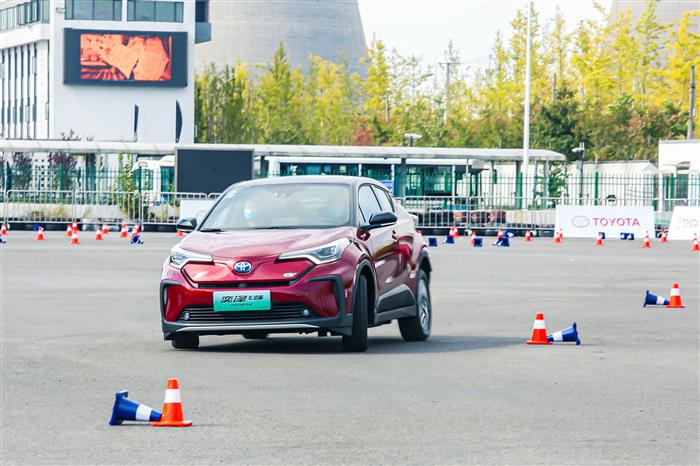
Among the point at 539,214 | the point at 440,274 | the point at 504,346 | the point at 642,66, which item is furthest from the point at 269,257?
the point at 642,66

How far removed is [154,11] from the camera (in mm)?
101000

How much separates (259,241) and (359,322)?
3.75ft

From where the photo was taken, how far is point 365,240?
46.1 ft

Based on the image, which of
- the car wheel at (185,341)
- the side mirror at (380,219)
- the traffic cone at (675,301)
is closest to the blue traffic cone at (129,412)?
the car wheel at (185,341)

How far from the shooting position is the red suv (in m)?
13.4

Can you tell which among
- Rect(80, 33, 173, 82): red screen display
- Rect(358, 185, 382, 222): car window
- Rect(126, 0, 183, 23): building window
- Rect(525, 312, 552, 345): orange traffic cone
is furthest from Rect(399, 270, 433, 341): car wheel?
Rect(126, 0, 183, 23): building window

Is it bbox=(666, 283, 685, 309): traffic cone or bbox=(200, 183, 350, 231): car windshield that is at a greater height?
bbox=(200, 183, 350, 231): car windshield

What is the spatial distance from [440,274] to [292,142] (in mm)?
70094

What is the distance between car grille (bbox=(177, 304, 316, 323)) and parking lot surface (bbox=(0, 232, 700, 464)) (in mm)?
349

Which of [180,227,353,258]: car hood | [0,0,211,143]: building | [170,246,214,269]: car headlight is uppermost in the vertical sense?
[0,0,211,143]: building

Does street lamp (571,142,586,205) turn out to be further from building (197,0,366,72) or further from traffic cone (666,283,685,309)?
building (197,0,366,72)

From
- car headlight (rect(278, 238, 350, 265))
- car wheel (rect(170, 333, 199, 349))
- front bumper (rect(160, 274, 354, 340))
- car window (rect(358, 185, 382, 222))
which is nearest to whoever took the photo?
front bumper (rect(160, 274, 354, 340))

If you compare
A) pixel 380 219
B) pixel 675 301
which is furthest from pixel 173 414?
pixel 675 301

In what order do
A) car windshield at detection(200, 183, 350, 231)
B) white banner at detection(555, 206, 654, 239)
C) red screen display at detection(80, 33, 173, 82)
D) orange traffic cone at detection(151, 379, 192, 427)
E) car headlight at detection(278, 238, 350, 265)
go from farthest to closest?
red screen display at detection(80, 33, 173, 82) → white banner at detection(555, 206, 654, 239) → car windshield at detection(200, 183, 350, 231) → car headlight at detection(278, 238, 350, 265) → orange traffic cone at detection(151, 379, 192, 427)
